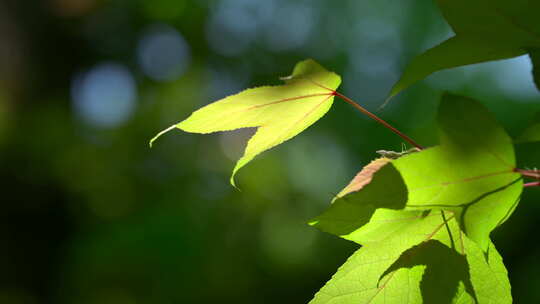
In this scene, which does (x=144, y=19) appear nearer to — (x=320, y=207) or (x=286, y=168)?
(x=286, y=168)

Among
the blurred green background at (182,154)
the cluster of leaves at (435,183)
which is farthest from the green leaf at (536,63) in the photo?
the blurred green background at (182,154)

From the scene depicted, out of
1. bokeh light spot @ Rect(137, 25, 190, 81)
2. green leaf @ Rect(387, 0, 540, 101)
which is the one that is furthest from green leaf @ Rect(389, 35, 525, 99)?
bokeh light spot @ Rect(137, 25, 190, 81)

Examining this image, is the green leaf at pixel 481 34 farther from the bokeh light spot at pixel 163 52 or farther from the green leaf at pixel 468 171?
the bokeh light spot at pixel 163 52

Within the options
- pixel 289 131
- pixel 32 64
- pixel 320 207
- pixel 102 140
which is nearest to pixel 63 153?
pixel 102 140

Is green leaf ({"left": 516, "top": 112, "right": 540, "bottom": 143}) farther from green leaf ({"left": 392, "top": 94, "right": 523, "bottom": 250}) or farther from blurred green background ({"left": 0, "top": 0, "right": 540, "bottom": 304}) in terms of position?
blurred green background ({"left": 0, "top": 0, "right": 540, "bottom": 304})

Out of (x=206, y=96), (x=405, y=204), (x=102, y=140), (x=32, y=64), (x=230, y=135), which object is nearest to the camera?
(x=405, y=204)
